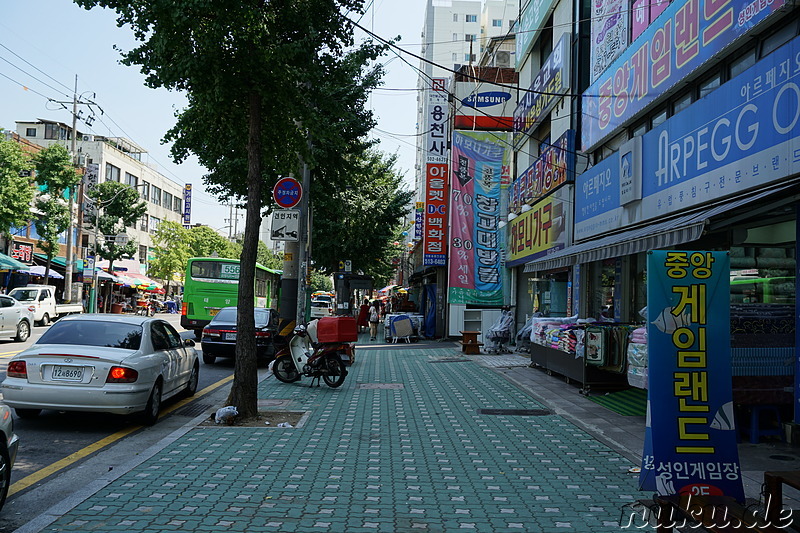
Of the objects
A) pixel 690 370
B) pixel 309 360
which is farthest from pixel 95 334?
pixel 690 370

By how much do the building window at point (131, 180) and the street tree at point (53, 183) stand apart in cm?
2382

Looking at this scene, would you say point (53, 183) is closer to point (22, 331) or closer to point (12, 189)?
point (12, 189)

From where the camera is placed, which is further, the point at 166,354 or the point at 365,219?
the point at 365,219

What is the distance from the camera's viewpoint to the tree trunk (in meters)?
8.97

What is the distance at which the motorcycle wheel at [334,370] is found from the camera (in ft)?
40.6

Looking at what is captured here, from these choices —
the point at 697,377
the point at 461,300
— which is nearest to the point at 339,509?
the point at 697,377

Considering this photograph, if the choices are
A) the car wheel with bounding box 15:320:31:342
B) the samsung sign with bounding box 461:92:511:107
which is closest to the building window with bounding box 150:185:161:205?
the car wheel with bounding box 15:320:31:342

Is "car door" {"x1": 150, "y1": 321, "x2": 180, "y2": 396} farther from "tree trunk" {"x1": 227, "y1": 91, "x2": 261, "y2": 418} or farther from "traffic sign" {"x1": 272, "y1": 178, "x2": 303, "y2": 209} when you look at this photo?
"traffic sign" {"x1": 272, "y1": 178, "x2": 303, "y2": 209}

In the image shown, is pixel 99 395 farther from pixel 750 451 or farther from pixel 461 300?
pixel 461 300

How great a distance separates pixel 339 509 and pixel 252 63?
6.37m

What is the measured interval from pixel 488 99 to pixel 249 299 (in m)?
18.8

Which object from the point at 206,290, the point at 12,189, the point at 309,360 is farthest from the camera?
the point at 12,189

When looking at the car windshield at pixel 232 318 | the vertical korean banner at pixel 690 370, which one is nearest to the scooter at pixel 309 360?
the car windshield at pixel 232 318

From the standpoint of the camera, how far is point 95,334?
8.72 metres
